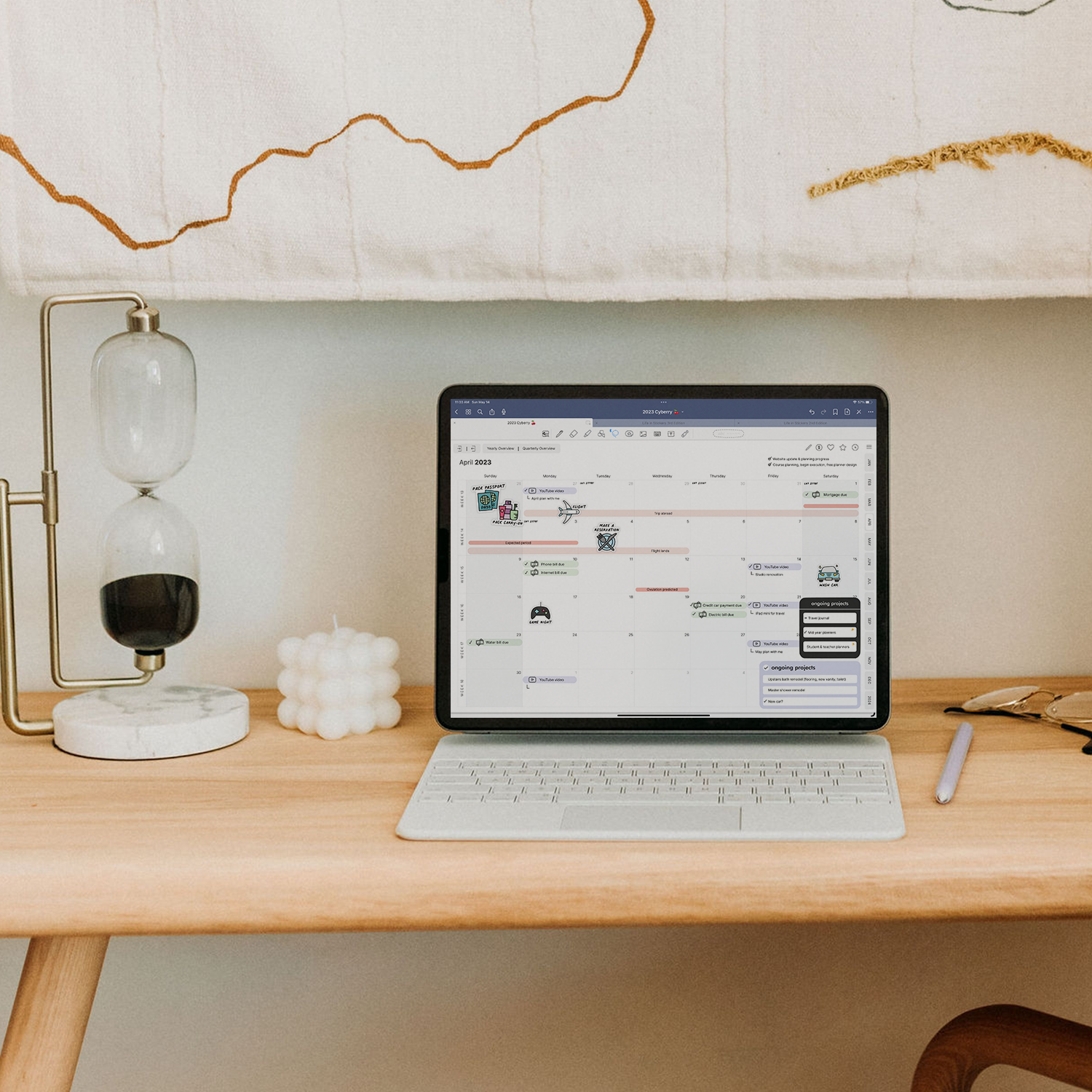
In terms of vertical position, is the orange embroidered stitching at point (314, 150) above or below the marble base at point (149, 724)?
above

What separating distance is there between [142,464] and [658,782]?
44 cm

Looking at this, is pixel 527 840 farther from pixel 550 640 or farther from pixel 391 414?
pixel 391 414

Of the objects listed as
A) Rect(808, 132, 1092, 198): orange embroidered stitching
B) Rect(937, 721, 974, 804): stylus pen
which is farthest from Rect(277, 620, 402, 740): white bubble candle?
Rect(808, 132, 1092, 198): orange embroidered stitching

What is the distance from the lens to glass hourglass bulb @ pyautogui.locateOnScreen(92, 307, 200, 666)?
0.77m

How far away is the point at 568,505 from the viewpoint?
30.2 inches

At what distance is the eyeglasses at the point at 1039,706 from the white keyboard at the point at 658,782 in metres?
0.17

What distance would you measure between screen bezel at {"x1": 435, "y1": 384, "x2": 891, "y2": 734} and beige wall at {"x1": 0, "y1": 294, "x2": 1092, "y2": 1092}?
0.48ft

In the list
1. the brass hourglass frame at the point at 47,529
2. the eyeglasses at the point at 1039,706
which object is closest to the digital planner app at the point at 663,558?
the eyeglasses at the point at 1039,706

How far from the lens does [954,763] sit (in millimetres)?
690

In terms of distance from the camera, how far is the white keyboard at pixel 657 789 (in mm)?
594

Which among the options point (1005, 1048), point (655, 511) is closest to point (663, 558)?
point (655, 511)

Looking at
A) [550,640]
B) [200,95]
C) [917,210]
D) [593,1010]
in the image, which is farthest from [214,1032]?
[917,210]

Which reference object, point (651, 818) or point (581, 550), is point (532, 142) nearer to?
point (581, 550)

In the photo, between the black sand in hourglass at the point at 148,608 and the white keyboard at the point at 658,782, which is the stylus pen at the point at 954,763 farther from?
the black sand in hourglass at the point at 148,608
